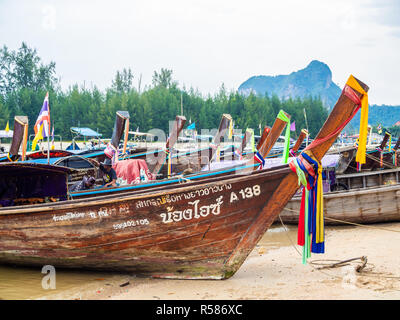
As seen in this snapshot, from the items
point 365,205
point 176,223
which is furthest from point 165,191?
point 365,205

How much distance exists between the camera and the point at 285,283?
529cm

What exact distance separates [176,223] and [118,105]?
127ft

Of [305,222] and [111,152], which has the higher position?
[111,152]

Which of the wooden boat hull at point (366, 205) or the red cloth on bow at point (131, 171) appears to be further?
the red cloth on bow at point (131, 171)

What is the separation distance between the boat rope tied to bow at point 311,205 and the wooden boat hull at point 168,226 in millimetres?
183

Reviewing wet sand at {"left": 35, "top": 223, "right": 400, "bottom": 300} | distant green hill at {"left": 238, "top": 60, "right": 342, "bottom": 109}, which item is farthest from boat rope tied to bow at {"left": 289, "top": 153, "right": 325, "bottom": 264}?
distant green hill at {"left": 238, "top": 60, "right": 342, "bottom": 109}

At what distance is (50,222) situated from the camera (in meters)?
6.10

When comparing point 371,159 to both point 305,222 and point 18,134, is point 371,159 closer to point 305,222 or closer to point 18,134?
point 305,222

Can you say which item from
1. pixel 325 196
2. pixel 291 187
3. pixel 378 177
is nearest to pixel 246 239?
pixel 291 187

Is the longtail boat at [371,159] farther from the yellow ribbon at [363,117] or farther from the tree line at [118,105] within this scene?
the tree line at [118,105]

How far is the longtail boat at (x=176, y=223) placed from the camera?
5258mm

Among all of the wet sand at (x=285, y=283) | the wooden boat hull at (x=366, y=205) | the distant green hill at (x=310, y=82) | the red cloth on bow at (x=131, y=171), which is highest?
the distant green hill at (x=310, y=82)

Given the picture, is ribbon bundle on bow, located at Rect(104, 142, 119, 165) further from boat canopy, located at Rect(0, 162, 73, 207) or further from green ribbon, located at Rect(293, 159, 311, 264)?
green ribbon, located at Rect(293, 159, 311, 264)

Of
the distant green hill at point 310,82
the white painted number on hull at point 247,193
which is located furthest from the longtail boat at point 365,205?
the distant green hill at point 310,82
